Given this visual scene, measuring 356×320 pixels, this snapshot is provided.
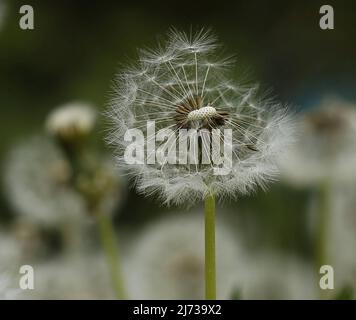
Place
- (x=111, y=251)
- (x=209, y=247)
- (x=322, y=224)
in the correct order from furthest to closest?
(x=322, y=224) < (x=111, y=251) < (x=209, y=247)

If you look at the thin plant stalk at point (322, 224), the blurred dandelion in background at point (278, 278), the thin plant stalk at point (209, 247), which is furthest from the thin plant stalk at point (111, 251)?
the thin plant stalk at point (209, 247)

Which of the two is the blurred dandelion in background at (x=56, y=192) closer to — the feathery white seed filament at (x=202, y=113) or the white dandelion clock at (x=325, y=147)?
the white dandelion clock at (x=325, y=147)

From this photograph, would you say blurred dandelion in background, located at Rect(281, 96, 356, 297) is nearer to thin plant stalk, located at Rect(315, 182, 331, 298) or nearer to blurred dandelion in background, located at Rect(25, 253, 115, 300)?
thin plant stalk, located at Rect(315, 182, 331, 298)

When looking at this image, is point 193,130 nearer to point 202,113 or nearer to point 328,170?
point 202,113

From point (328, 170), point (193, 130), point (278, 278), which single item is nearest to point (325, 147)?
point (328, 170)

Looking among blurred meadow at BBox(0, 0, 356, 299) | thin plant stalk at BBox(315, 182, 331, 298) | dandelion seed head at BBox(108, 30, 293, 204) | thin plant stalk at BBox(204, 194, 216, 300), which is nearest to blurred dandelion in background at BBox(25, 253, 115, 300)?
blurred meadow at BBox(0, 0, 356, 299)

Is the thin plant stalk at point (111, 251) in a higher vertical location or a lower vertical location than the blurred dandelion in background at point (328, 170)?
lower
